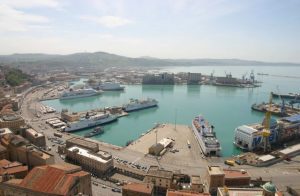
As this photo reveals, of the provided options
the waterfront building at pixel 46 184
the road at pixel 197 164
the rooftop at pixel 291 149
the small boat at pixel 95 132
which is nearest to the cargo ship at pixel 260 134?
the rooftop at pixel 291 149

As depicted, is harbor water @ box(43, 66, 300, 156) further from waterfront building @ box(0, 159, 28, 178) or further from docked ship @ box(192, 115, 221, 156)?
waterfront building @ box(0, 159, 28, 178)

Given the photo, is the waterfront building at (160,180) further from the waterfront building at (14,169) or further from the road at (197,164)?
the waterfront building at (14,169)

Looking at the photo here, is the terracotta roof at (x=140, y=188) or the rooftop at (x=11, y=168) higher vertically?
the rooftop at (x=11, y=168)

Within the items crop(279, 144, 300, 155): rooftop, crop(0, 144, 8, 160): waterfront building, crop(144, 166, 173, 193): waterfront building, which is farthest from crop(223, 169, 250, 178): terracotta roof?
crop(0, 144, 8, 160): waterfront building

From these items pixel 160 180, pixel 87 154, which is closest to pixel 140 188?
pixel 160 180

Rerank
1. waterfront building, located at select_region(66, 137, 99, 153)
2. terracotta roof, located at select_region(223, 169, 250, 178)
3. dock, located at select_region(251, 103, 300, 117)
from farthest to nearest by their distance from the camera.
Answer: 1. dock, located at select_region(251, 103, 300, 117)
2. waterfront building, located at select_region(66, 137, 99, 153)
3. terracotta roof, located at select_region(223, 169, 250, 178)

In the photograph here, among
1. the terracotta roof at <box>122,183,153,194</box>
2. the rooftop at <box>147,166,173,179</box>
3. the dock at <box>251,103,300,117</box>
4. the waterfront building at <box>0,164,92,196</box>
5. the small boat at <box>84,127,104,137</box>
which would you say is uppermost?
the waterfront building at <box>0,164,92,196</box>

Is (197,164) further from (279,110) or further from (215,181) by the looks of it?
(279,110)
